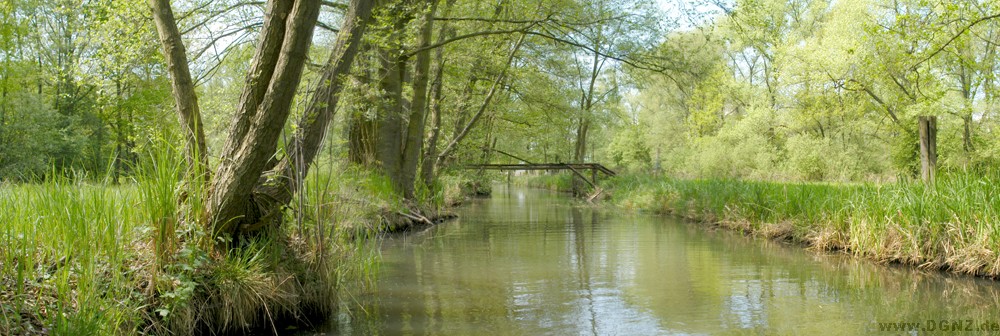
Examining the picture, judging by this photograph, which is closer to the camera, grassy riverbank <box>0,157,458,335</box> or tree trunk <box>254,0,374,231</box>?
grassy riverbank <box>0,157,458,335</box>

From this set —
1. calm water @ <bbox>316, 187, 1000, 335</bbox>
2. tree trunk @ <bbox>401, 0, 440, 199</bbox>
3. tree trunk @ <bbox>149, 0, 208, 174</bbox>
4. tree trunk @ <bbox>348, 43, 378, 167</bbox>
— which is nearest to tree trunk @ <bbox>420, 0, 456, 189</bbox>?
tree trunk @ <bbox>401, 0, 440, 199</bbox>

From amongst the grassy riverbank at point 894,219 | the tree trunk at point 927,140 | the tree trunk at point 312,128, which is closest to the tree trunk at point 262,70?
the tree trunk at point 312,128

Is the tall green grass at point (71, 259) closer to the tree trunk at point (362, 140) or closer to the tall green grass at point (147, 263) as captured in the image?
the tall green grass at point (147, 263)

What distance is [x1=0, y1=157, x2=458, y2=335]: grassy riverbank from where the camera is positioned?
3.25 meters

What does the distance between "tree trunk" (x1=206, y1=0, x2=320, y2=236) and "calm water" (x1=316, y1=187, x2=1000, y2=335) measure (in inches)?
50.5

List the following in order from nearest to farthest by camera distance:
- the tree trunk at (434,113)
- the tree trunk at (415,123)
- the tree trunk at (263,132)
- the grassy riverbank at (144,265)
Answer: the grassy riverbank at (144,265) → the tree trunk at (263,132) → the tree trunk at (415,123) → the tree trunk at (434,113)

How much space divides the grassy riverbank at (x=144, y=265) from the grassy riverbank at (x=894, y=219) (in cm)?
727

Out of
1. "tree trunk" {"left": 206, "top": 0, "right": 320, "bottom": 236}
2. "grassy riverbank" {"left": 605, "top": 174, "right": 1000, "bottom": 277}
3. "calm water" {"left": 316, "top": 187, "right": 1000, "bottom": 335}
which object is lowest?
"calm water" {"left": 316, "top": 187, "right": 1000, "bottom": 335}

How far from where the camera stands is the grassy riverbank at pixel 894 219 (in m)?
7.34

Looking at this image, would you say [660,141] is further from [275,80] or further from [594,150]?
[275,80]

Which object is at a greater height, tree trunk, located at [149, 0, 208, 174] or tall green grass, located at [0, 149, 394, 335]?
tree trunk, located at [149, 0, 208, 174]

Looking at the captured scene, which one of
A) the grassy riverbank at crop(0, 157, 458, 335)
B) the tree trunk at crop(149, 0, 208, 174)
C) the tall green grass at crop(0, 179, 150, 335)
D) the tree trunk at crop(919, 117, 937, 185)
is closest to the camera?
the tall green grass at crop(0, 179, 150, 335)

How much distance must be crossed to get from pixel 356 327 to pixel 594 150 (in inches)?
2236

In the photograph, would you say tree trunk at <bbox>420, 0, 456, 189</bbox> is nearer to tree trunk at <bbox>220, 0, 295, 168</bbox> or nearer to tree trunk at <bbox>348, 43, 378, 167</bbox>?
tree trunk at <bbox>348, 43, 378, 167</bbox>
